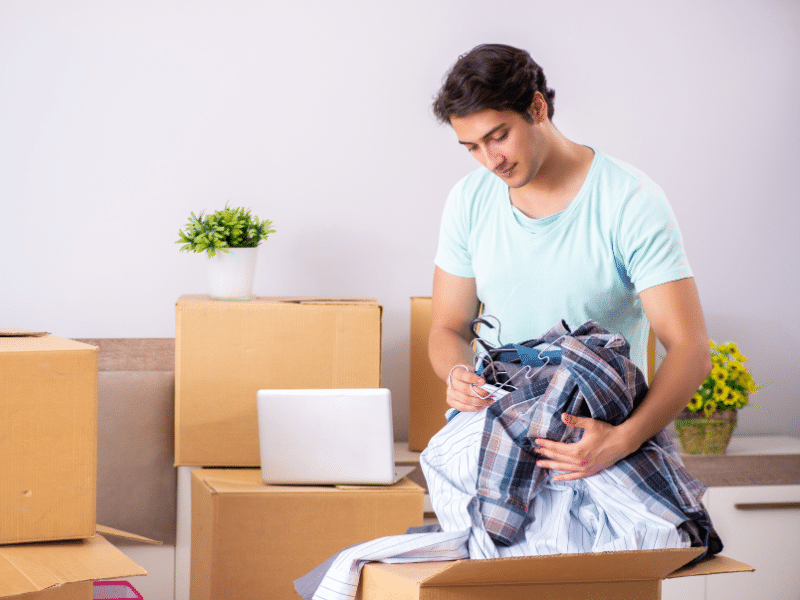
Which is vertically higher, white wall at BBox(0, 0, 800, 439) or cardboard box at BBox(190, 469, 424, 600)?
white wall at BBox(0, 0, 800, 439)

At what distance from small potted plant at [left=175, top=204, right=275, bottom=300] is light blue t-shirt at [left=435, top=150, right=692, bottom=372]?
62cm

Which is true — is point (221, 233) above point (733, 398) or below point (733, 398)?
above

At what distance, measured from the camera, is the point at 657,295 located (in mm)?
1036

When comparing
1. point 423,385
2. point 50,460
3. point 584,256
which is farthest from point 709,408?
point 50,460

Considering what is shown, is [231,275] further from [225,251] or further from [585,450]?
[585,450]

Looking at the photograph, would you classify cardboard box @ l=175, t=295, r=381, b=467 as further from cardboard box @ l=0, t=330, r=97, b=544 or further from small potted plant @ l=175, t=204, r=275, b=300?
cardboard box @ l=0, t=330, r=97, b=544

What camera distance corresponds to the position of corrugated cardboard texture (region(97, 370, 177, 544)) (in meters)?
1.70

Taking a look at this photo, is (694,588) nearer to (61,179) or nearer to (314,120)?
(314,120)

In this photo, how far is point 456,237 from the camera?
48.7 inches

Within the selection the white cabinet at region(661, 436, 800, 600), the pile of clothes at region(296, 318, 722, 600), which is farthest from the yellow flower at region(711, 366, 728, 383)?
the pile of clothes at region(296, 318, 722, 600)

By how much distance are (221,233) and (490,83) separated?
0.79 metres

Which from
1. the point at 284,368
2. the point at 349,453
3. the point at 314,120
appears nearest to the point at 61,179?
the point at 314,120

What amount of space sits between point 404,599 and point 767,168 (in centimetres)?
192

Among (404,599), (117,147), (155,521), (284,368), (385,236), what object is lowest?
(155,521)
